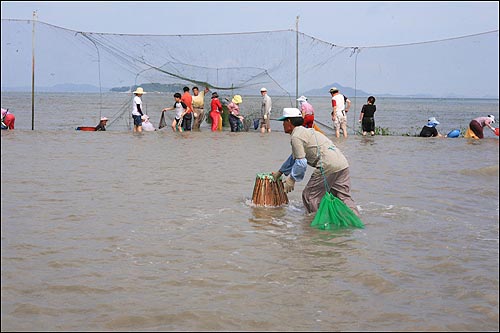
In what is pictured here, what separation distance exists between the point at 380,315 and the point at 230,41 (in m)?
17.0

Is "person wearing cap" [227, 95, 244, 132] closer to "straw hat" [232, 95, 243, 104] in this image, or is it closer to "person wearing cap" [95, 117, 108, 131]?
"straw hat" [232, 95, 243, 104]

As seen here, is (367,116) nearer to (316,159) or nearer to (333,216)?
(316,159)

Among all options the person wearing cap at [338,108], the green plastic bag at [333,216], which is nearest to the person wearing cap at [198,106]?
the person wearing cap at [338,108]

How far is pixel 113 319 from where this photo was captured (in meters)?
3.69

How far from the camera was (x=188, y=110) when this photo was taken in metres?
17.9

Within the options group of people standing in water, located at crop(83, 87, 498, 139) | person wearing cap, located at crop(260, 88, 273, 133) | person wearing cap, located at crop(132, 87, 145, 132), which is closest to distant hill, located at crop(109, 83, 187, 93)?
group of people standing in water, located at crop(83, 87, 498, 139)

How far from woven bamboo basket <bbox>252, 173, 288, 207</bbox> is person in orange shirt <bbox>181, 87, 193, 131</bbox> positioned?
10.8 m

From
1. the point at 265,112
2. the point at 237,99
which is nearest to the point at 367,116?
the point at 265,112

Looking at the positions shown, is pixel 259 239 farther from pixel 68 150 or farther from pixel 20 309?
pixel 68 150

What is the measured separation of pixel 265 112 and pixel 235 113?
101 centimetres

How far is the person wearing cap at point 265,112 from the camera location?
1803 cm

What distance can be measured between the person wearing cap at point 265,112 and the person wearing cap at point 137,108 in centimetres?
366

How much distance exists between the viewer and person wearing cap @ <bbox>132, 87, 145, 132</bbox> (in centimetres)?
1628

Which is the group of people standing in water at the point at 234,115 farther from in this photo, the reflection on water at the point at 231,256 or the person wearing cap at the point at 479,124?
the reflection on water at the point at 231,256
